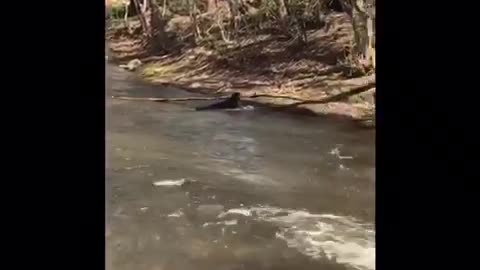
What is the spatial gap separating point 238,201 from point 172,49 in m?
0.27

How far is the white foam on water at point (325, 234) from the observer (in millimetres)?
956

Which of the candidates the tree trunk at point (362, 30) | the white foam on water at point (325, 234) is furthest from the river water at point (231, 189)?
the tree trunk at point (362, 30)

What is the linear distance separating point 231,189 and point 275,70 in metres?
0.20

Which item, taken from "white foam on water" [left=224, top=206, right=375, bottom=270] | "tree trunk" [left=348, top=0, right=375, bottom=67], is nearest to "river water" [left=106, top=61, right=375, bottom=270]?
"white foam on water" [left=224, top=206, right=375, bottom=270]

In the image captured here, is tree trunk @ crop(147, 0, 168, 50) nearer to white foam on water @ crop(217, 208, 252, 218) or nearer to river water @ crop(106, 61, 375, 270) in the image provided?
river water @ crop(106, 61, 375, 270)

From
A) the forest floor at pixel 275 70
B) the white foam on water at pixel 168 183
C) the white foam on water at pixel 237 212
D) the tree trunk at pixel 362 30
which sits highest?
the tree trunk at pixel 362 30

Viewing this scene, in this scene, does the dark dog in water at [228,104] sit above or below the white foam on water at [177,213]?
above

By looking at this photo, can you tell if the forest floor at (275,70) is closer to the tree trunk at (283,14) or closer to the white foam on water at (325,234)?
the tree trunk at (283,14)

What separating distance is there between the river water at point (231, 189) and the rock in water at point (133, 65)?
1 cm

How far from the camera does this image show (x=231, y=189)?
0.98 metres

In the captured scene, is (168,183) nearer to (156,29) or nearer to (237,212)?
(237,212)

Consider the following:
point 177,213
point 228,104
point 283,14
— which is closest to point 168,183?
point 177,213
